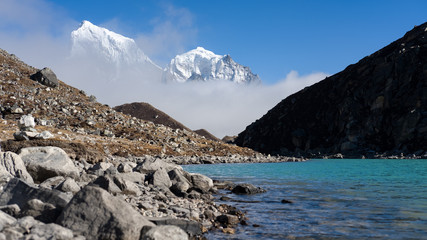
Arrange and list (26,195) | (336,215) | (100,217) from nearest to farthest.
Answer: (100,217) → (26,195) → (336,215)

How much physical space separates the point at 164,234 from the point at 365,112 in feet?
448

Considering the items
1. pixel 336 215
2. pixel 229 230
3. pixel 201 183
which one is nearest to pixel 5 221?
pixel 229 230

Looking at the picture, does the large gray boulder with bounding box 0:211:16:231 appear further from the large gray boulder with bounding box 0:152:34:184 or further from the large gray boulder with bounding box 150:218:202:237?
the large gray boulder with bounding box 0:152:34:184

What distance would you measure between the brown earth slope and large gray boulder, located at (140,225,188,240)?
41687 mm

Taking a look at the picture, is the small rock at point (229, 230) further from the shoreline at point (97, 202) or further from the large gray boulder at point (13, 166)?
the large gray boulder at point (13, 166)

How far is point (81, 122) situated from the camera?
63.6 m

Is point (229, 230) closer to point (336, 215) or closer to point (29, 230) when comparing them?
point (336, 215)

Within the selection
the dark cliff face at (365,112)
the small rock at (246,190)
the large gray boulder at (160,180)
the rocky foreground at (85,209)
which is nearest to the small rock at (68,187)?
the rocky foreground at (85,209)

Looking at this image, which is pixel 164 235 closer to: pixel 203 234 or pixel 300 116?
pixel 203 234

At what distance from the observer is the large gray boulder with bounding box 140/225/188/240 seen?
8133 mm

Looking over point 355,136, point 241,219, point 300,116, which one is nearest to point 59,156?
point 241,219

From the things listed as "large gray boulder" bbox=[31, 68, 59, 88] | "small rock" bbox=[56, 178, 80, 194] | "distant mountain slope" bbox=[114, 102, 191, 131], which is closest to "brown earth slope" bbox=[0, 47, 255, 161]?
"large gray boulder" bbox=[31, 68, 59, 88]

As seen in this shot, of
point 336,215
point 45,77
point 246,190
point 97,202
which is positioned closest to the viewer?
point 97,202

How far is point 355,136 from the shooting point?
127 m
